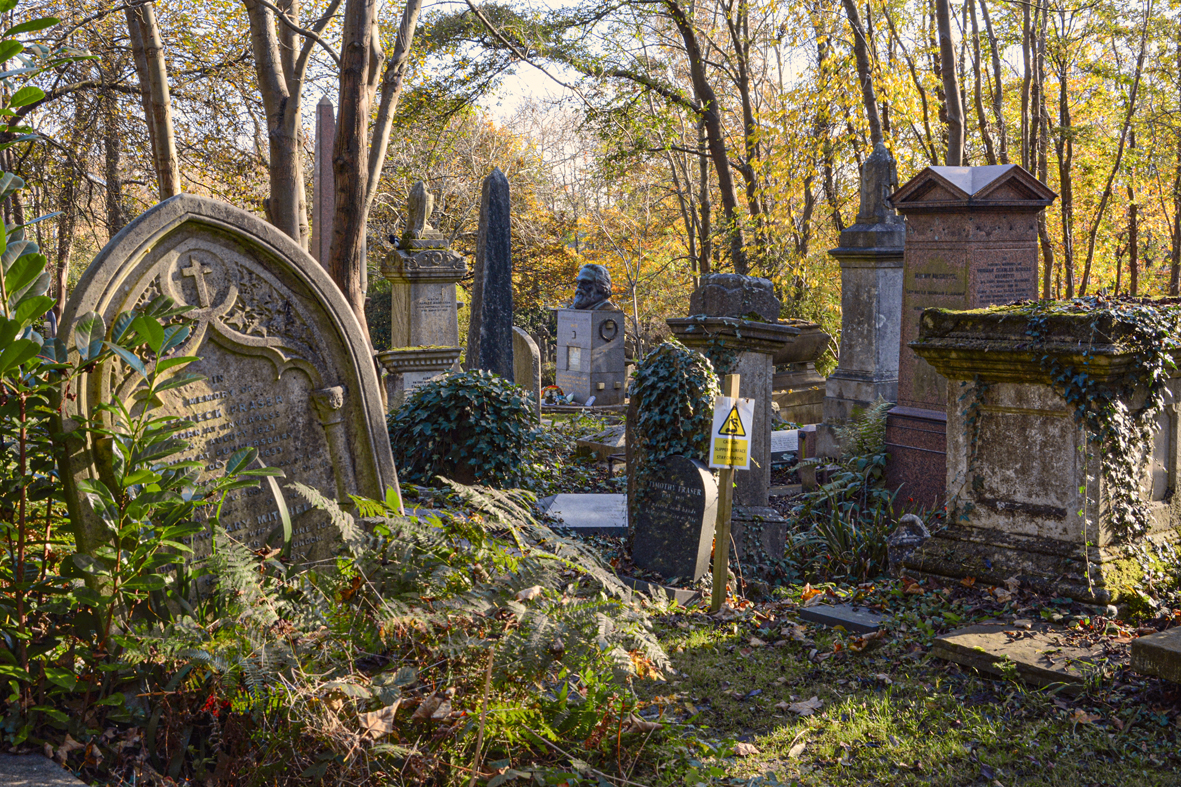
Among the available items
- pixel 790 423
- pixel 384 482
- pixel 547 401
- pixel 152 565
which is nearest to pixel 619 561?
pixel 384 482

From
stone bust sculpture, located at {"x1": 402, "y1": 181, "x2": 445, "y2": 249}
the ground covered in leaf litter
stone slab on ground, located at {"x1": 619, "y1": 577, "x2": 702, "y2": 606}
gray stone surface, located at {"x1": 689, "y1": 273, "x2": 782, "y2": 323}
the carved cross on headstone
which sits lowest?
stone slab on ground, located at {"x1": 619, "y1": 577, "x2": 702, "y2": 606}

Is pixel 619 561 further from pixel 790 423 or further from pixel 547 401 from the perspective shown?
pixel 547 401

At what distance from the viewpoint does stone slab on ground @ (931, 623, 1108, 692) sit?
3715 mm

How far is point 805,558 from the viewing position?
Answer: 271 inches

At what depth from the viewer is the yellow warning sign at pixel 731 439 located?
5.19 meters

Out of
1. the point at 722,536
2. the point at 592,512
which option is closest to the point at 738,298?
the point at 592,512

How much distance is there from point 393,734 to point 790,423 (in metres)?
11.9

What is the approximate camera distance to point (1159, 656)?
10.9 feet

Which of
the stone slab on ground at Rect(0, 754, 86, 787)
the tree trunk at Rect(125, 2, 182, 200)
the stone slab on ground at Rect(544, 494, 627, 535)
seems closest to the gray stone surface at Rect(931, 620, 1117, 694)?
the stone slab on ground at Rect(544, 494, 627, 535)

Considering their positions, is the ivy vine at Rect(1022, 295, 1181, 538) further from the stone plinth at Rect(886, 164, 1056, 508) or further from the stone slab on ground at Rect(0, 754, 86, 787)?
the stone slab on ground at Rect(0, 754, 86, 787)

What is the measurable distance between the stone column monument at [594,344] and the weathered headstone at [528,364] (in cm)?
190

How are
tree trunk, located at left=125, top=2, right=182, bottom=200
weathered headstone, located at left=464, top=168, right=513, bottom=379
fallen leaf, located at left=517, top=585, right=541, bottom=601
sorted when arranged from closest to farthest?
fallen leaf, located at left=517, top=585, right=541, bottom=601 → tree trunk, located at left=125, top=2, right=182, bottom=200 → weathered headstone, located at left=464, top=168, right=513, bottom=379

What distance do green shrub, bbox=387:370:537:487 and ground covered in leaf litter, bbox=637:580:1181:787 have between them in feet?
11.2

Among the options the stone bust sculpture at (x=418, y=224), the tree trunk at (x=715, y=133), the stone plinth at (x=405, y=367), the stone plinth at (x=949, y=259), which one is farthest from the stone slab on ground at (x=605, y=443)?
the tree trunk at (x=715, y=133)
